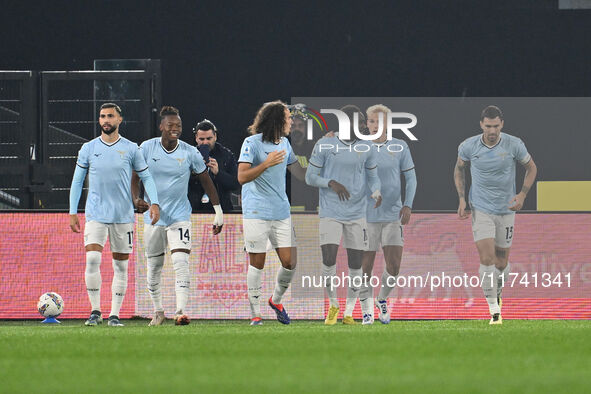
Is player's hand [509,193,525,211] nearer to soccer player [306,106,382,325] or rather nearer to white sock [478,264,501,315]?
white sock [478,264,501,315]

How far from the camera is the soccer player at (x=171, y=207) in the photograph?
33.1 feet

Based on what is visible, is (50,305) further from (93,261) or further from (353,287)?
(353,287)

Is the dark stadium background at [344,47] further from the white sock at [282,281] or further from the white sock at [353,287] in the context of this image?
the white sock at [282,281]

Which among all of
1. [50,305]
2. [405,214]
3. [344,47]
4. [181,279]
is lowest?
[50,305]

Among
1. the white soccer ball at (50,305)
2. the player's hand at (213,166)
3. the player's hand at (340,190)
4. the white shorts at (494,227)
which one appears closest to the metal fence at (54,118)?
the player's hand at (213,166)

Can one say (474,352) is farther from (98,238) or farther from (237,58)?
(237,58)

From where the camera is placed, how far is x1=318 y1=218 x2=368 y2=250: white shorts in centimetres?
1070

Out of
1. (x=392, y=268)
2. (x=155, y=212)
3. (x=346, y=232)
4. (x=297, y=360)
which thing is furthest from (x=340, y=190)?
(x=297, y=360)

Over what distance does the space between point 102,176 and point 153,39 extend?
8.43 meters

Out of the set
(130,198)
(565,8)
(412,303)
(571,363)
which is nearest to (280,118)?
(130,198)

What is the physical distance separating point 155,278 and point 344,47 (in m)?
8.78

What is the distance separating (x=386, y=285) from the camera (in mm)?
11125

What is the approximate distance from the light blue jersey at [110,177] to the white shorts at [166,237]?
242 mm

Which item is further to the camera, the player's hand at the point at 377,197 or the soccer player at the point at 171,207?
the player's hand at the point at 377,197
